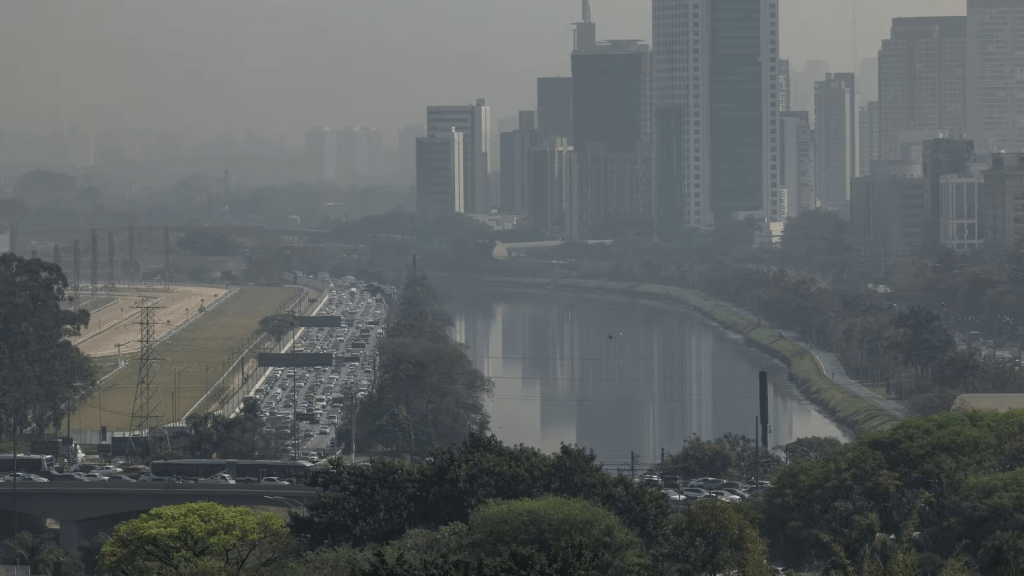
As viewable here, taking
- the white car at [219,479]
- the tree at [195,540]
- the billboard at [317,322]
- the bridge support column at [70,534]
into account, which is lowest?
the bridge support column at [70,534]

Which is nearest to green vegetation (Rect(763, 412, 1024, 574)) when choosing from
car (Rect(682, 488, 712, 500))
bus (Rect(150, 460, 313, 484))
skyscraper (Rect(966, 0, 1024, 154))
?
car (Rect(682, 488, 712, 500))

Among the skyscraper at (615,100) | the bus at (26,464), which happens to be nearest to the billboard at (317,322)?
the bus at (26,464)

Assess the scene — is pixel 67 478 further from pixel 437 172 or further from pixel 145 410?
pixel 437 172

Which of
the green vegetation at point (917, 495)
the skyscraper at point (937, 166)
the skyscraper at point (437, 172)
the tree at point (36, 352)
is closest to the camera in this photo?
the green vegetation at point (917, 495)

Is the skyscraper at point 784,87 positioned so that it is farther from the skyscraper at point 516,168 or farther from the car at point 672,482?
the car at point 672,482

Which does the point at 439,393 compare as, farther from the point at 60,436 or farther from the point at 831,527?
the point at 831,527

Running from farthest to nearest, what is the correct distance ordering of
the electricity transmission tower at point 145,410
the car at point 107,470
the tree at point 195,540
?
the electricity transmission tower at point 145,410 → the car at point 107,470 → the tree at point 195,540

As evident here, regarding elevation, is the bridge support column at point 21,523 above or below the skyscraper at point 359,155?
below

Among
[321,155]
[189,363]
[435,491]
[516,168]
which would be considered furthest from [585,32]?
[435,491]
